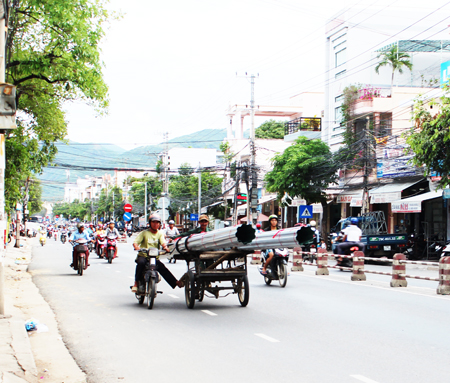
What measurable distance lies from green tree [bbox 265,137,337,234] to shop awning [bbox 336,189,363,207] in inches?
44.3

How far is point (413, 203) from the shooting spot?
28.2 m

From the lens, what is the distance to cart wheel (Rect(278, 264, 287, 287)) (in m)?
15.1

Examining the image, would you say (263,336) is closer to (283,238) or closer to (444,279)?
(283,238)

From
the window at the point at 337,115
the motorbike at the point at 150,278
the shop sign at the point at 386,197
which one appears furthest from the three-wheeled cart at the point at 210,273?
the window at the point at 337,115

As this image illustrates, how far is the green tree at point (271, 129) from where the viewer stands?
7738 cm

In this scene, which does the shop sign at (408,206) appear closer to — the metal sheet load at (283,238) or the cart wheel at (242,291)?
the cart wheel at (242,291)

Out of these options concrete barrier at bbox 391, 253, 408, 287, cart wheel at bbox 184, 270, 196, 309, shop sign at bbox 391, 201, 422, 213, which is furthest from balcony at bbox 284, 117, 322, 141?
cart wheel at bbox 184, 270, 196, 309

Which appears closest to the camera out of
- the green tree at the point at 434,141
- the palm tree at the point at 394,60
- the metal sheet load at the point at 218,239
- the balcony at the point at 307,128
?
the metal sheet load at the point at 218,239

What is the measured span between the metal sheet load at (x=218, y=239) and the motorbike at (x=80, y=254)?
25.5 feet

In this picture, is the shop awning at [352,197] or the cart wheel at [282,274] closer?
the cart wheel at [282,274]

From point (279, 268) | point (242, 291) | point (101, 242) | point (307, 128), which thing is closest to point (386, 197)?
point (101, 242)

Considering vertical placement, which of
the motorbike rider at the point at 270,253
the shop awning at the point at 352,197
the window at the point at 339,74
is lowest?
the motorbike rider at the point at 270,253

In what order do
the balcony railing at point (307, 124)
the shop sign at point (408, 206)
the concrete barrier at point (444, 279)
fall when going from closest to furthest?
the concrete barrier at point (444, 279), the shop sign at point (408, 206), the balcony railing at point (307, 124)

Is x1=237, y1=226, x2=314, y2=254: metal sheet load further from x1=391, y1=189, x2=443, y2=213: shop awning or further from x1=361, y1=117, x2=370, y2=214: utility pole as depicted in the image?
x1=361, y1=117, x2=370, y2=214: utility pole
